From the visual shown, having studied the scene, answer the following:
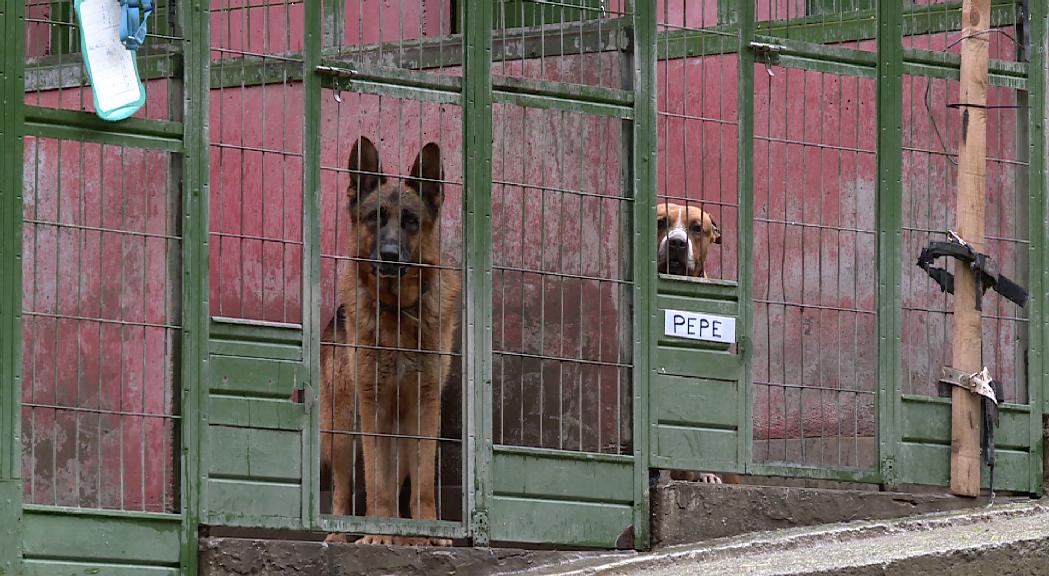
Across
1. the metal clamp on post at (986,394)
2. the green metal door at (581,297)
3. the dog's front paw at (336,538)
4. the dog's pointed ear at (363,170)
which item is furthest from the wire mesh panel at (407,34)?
the metal clamp on post at (986,394)

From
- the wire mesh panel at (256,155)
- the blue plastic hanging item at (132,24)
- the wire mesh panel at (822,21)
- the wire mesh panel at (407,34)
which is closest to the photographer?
the blue plastic hanging item at (132,24)

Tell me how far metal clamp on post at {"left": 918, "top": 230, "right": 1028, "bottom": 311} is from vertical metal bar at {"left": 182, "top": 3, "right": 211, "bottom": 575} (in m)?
3.70

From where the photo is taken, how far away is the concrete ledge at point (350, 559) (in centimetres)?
792

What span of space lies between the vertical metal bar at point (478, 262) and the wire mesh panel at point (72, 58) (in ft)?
4.62

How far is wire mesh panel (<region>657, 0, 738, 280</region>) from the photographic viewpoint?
975 centimetres

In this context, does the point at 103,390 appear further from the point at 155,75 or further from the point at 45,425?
the point at 155,75

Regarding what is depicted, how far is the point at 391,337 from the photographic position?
944cm

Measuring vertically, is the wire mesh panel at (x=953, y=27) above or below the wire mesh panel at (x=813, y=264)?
above

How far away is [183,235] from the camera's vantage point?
26.3 feet

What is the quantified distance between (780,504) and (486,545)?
153 cm

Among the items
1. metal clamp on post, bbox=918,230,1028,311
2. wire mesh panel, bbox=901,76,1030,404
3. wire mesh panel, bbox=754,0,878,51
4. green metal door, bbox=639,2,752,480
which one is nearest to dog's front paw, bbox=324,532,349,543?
green metal door, bbox=639,2,752,480

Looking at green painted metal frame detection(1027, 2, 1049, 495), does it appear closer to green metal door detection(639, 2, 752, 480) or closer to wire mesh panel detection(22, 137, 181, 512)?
green metal door detection(639, 2, 752, 480)

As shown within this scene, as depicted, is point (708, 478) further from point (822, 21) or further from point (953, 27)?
point (953, 27)

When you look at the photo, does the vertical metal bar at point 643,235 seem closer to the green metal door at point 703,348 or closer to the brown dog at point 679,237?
the green metal door at point 703,348
